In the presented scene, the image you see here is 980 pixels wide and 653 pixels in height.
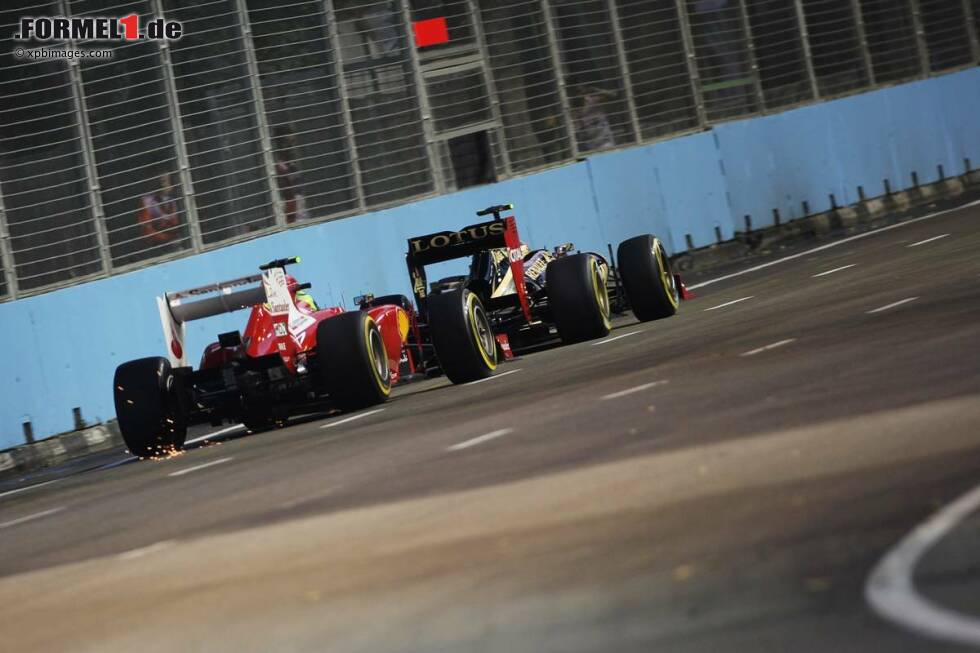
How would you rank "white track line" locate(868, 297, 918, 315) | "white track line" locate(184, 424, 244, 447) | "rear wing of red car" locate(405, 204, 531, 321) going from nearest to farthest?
"white track line" locate(868, 297, 918, 315), "white track line" locate(184, 424, 244, 447), "rear wing of red car" locate(405, 204, 531, 321)

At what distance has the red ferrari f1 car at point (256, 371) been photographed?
1516 cm

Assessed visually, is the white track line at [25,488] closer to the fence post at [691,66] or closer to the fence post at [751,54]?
the fence post at [691,66]

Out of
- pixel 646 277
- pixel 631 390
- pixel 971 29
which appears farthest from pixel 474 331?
pixel 971 29

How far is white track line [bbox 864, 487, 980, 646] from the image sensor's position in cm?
475

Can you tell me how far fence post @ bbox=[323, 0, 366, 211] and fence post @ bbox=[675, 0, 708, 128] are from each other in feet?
21.6

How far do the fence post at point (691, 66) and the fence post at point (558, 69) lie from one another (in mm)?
2634

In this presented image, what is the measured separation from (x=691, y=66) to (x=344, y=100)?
685 cm

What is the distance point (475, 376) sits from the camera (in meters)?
16.3

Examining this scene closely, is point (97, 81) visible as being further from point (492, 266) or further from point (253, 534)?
point (253, 534)

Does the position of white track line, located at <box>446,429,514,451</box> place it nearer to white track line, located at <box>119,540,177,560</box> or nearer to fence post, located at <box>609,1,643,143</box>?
white track line, located at <box>119,540,177,560</box>

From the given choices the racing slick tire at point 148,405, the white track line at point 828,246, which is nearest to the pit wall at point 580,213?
the white track line at point 828,246

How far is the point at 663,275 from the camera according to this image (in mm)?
18484

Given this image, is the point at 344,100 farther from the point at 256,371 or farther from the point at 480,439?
the point at 480,439

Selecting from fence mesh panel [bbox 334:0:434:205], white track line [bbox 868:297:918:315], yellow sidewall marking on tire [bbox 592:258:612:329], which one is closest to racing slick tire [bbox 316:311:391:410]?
yellow sidewall marking on tire [bbox 592:258:612:329]
